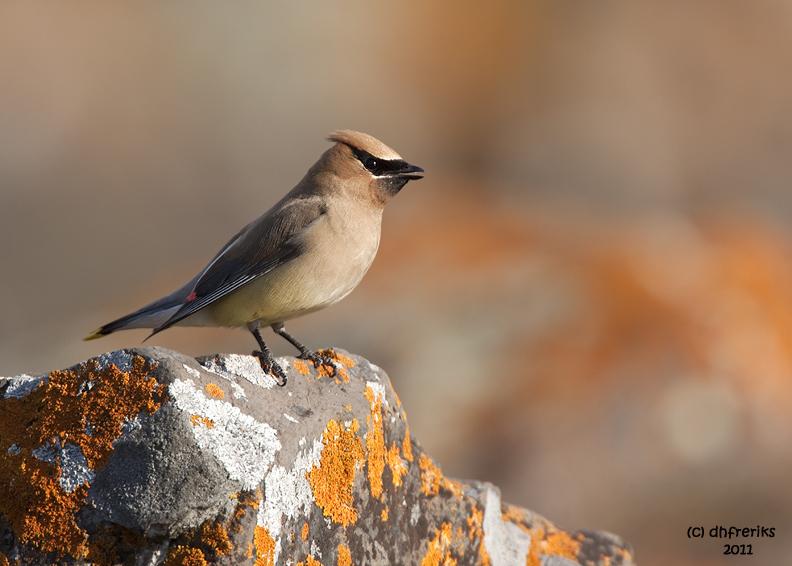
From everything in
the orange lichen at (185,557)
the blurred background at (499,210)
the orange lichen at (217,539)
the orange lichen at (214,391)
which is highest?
the blurred background at (499,210)

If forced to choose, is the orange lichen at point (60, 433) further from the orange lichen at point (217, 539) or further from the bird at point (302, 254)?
the bird at point (302, 254)

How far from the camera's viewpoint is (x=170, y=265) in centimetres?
1944

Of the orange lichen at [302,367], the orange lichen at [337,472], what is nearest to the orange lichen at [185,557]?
the orange lichen at [337,472]

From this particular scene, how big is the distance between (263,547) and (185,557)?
326mm

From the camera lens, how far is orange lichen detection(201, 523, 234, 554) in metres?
3.51

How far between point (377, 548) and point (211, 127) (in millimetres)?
20157

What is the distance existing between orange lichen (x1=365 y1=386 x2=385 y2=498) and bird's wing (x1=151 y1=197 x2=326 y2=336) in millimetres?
1418

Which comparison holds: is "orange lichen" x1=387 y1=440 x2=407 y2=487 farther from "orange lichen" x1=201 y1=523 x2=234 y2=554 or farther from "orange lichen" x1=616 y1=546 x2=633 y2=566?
"orange lichen" x1=616 y1=546 x2=633 y2=566

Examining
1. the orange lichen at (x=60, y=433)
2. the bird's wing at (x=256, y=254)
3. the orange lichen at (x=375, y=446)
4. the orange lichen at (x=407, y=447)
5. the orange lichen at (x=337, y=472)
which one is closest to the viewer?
the orange lichen at (x=60, y=433)

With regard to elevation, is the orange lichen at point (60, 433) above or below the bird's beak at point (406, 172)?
below

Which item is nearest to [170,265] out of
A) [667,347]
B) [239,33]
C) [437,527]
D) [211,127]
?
[211,127]

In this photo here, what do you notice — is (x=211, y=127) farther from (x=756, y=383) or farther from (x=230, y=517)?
(x=230, y=517)

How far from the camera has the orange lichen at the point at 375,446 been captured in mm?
4332

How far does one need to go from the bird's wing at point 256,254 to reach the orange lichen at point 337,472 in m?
1.73
